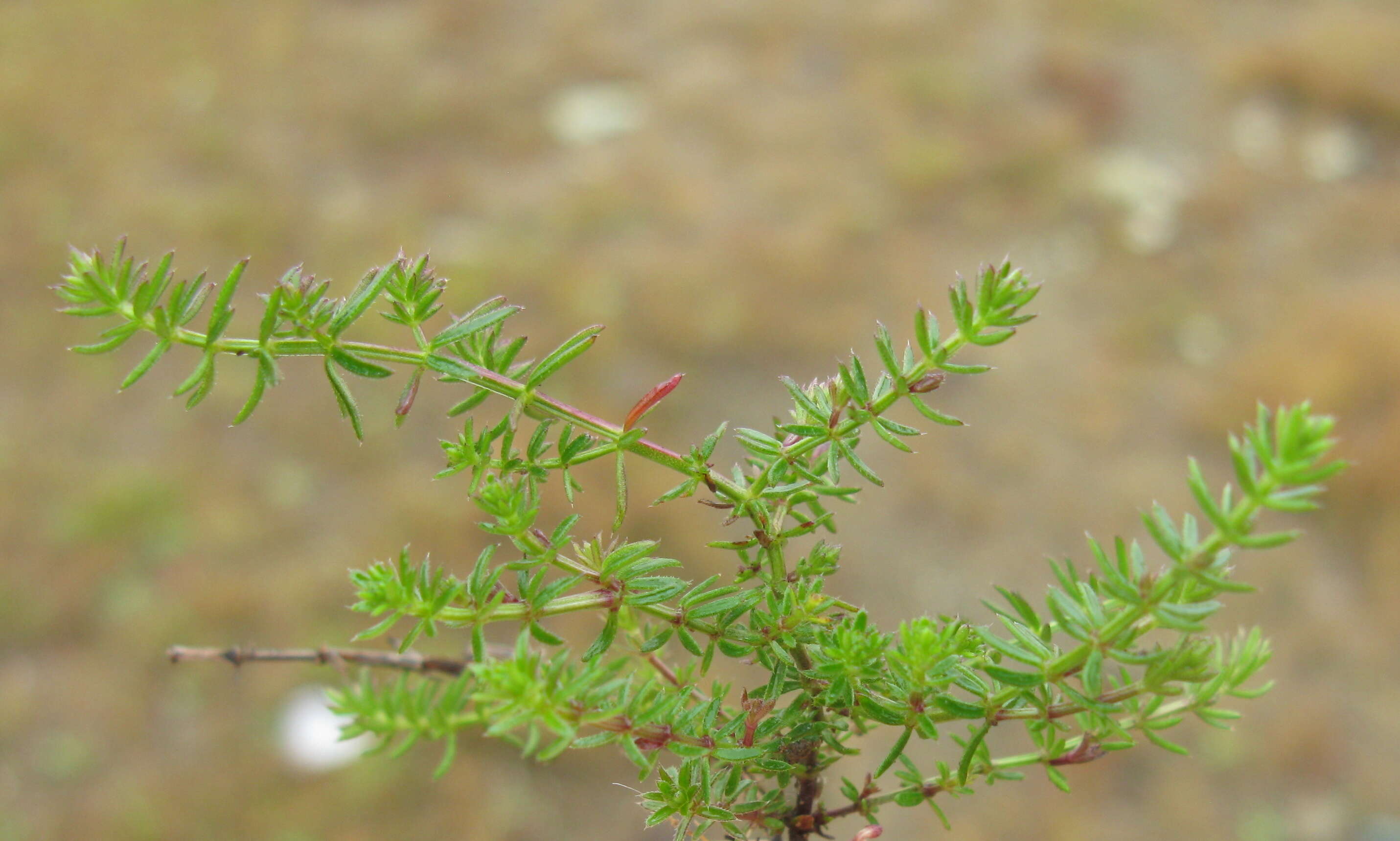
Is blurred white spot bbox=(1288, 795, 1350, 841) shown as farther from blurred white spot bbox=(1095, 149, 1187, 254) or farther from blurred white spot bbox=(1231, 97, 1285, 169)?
blurred white spot bbox=(1231, 97, 1285, 169)

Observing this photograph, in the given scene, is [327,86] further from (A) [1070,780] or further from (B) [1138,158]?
(A) [1070,780]

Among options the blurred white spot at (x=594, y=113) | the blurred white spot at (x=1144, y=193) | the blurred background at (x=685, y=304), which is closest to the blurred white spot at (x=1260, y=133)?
the blurred background at (x=685, y=304)

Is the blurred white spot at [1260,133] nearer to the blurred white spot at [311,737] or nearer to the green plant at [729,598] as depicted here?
the blurred white spot at [311,737]

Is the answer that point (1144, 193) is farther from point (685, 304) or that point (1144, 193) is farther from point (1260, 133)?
point (685, 304)

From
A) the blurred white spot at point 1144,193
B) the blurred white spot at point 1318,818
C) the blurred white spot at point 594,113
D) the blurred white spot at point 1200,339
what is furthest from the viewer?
the blurred white spot at point 594,113

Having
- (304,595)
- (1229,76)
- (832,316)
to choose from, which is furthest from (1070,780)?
(1229,76)

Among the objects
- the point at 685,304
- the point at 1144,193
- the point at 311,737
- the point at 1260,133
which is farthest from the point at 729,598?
the point at 1260,133
